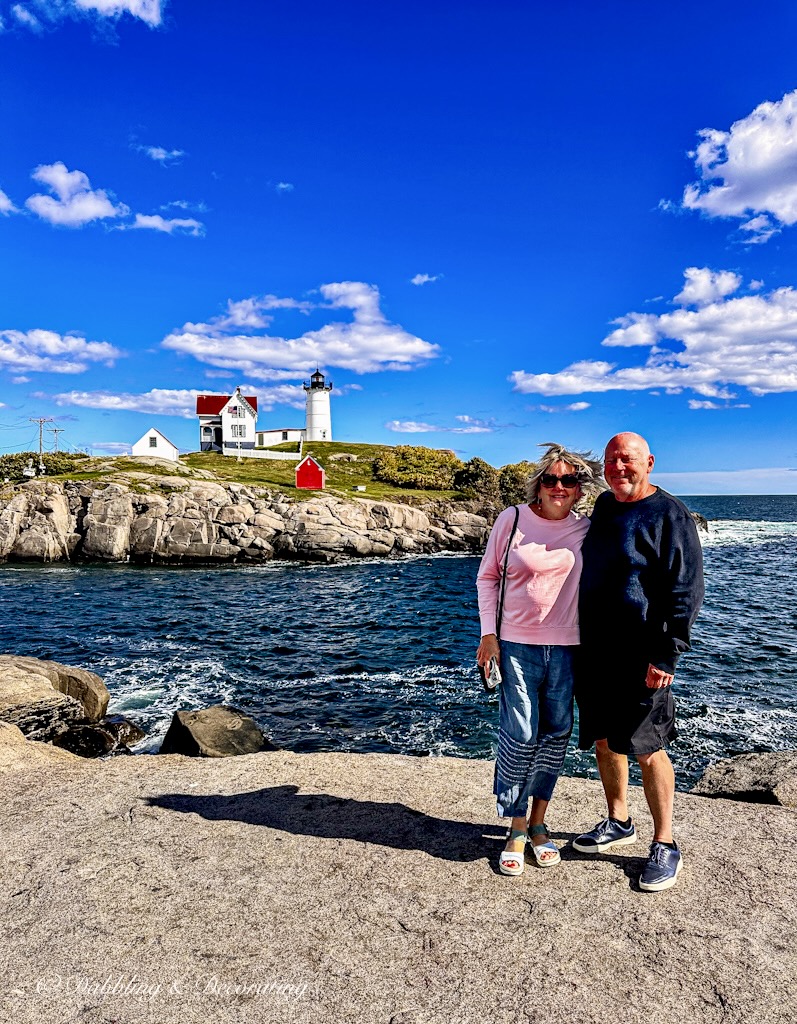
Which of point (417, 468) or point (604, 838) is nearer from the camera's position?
point (604, 838)

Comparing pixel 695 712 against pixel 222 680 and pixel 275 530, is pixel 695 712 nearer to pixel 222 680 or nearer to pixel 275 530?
pixel 222 680

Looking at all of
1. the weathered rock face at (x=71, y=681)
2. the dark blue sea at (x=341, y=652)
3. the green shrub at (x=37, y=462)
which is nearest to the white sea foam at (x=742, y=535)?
the dark blue sea at (x=341, y=652)

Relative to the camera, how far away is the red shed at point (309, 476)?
65.8m

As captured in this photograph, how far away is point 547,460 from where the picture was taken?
18.2ft

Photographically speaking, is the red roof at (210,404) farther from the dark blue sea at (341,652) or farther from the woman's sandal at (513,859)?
the woman's sandal at (513,859)

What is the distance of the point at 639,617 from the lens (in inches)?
203

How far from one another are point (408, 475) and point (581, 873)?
74374 millimetres

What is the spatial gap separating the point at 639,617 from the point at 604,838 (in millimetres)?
2324

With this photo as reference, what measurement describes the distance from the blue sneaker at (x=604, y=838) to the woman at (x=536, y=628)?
0.39 metres

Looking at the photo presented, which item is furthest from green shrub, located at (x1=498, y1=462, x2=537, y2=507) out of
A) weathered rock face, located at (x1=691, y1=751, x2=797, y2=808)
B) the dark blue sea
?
weathered rock face, located at (x1=691, y1=751, x2=797, y2=808)

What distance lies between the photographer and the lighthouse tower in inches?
4385

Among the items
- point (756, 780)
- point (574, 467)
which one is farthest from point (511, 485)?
point (574, 467)

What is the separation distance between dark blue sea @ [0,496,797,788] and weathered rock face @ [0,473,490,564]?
17.2ft

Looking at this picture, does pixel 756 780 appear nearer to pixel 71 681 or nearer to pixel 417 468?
pixel 71 681
